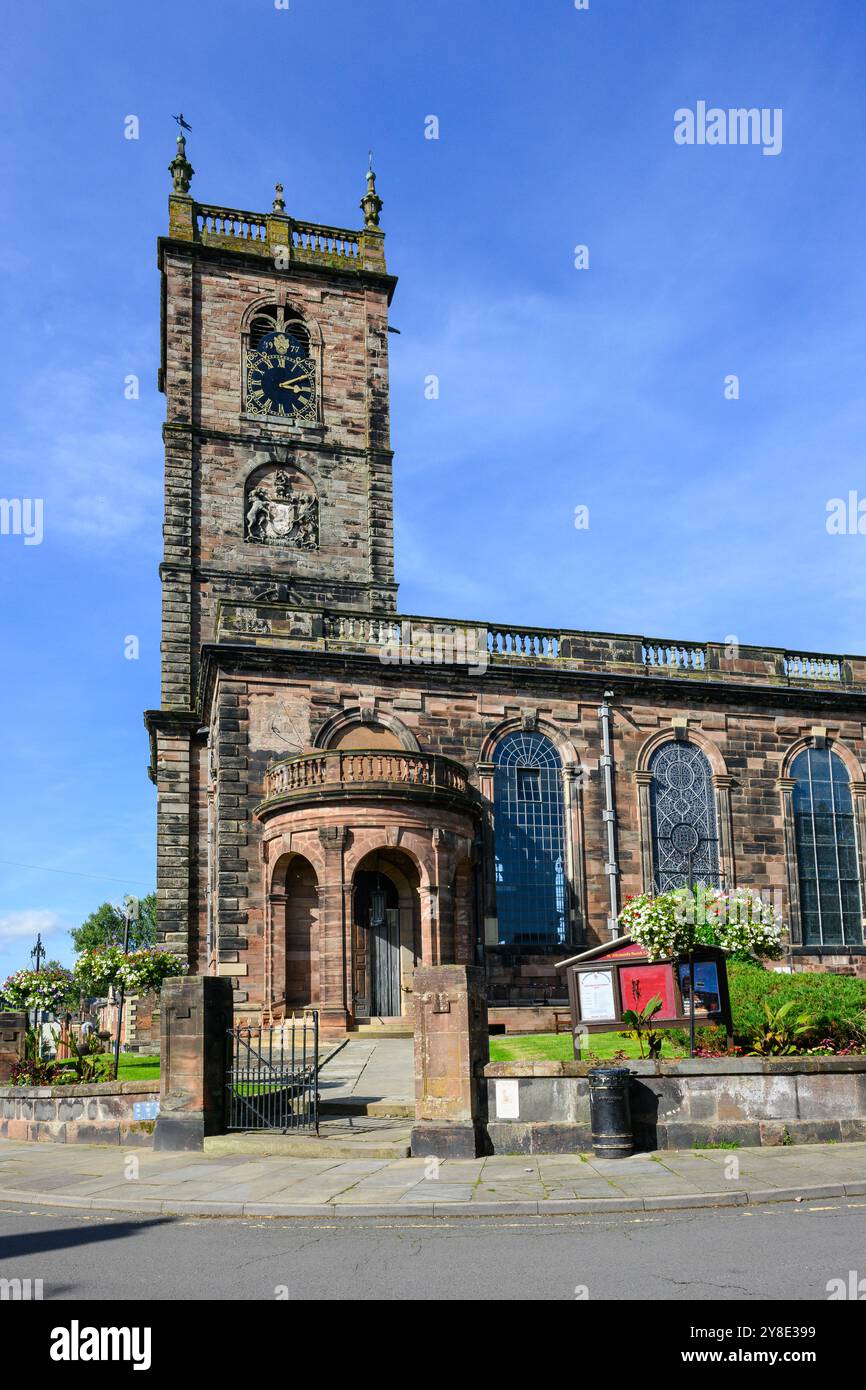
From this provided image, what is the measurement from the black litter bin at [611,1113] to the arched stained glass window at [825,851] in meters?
21.9

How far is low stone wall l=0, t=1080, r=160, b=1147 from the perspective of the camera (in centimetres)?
1625

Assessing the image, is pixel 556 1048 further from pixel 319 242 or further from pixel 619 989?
pixel 319 242

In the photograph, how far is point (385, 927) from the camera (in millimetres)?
27766

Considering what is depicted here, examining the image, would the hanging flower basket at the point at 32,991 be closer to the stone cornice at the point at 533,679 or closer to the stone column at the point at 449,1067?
the stone cornice at the point at 533,679

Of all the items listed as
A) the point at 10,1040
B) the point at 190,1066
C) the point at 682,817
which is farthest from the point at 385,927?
the point at 190,1066

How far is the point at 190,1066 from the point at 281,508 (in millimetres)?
26459

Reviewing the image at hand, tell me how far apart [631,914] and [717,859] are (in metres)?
17.1

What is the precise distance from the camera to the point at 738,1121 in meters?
13.9

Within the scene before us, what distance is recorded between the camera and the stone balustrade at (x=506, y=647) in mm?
30734

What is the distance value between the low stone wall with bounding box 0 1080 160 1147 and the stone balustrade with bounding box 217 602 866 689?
46.7ft

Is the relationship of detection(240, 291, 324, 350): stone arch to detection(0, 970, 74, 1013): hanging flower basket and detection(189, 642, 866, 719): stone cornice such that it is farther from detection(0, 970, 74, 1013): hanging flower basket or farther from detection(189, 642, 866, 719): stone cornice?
detection(0, 970, 74, 1013): hanging flower basket

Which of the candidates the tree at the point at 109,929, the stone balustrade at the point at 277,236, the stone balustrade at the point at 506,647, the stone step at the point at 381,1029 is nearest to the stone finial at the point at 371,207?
the stone balustrade at the point at 277,236
